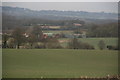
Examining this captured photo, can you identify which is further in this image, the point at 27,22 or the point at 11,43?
the point at 11,43

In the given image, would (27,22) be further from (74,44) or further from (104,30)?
(104,30)

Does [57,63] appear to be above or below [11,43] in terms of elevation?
below

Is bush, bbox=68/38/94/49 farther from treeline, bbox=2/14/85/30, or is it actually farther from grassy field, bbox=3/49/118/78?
treeline, bbox=2/14/85/30

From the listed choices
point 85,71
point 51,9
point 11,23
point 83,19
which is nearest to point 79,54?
point 85,71

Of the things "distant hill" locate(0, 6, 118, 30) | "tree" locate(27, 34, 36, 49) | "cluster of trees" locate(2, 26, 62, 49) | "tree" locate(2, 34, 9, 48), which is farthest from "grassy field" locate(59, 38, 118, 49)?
"tree" locate(2, 34, 9, 48)

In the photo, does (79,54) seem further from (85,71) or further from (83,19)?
(83,19)

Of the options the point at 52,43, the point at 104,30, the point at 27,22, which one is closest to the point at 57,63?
the point at 52,43

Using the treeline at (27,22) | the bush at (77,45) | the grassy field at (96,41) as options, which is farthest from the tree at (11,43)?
the bush at (77,45)
